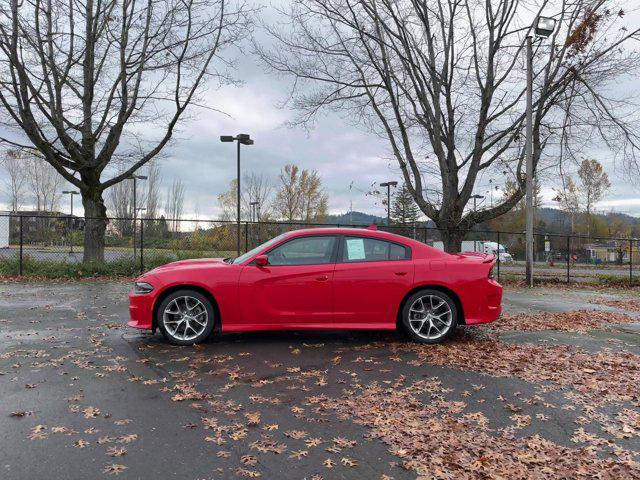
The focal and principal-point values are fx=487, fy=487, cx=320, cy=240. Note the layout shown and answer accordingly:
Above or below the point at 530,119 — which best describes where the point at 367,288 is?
below

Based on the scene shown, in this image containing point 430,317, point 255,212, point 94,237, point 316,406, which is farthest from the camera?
point 255,212

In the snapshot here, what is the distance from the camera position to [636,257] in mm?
44250

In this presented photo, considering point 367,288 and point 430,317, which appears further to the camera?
point 430,317

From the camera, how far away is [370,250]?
6.57 m

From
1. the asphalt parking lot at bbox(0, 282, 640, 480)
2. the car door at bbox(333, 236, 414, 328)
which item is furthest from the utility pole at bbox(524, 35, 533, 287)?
the car door at bbox(333, 236, 414, 328)

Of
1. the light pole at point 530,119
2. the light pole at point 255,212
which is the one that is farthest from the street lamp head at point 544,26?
the light pole at point 255,212

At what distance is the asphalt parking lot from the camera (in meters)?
3.15

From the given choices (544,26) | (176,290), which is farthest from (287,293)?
(544,26)

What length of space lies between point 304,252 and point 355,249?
0.68 meters

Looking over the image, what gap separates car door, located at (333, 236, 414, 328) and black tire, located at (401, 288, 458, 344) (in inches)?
6.0

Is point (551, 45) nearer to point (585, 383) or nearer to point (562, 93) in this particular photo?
point (562, 93)

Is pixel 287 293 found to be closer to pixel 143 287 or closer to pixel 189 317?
pixel 189 317

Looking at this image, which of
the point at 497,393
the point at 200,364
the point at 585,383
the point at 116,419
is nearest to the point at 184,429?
the point at 116,419

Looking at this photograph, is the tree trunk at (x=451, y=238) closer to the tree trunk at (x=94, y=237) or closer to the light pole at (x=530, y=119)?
the light pole at (x=530, y=119)
